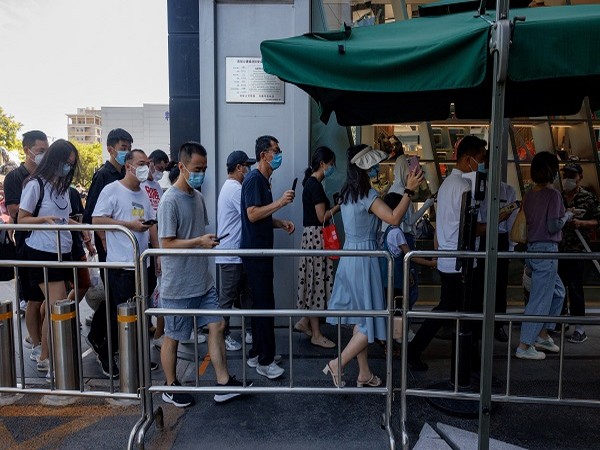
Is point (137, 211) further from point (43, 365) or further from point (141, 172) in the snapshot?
point (43, 365)

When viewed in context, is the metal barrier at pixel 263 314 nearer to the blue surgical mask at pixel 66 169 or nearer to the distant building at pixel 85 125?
the blue surgical mask at pixel 66 169

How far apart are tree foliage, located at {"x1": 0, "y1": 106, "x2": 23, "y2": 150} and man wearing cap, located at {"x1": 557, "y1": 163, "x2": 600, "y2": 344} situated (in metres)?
51.4

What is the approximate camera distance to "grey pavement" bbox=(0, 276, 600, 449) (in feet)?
11.5

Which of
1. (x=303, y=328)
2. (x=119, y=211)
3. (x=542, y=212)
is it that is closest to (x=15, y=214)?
(x=119, y=211)

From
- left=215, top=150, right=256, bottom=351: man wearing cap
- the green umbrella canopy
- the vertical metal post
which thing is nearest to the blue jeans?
the green umbrella canopy

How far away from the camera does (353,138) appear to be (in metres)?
6.65

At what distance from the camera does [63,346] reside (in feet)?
12.5

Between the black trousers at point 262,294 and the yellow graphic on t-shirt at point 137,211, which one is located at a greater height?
the yellow graphic on t-shirt at point 137,211

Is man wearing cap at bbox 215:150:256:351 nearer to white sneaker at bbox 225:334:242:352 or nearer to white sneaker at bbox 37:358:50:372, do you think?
white sneaker at bbox 225:334:242:352

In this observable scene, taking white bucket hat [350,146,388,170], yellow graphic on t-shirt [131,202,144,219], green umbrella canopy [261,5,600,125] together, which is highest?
green umbrella canopy [261,5,600,125]

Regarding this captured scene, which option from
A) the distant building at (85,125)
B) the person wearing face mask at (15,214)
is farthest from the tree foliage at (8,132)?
the distant building at (85,125)

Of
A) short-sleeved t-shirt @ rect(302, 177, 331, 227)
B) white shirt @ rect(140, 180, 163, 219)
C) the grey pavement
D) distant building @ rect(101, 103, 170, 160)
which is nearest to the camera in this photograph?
the grey pavement

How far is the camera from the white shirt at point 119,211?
4.38 meters

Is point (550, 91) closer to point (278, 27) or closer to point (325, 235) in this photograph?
point (325, 235)
